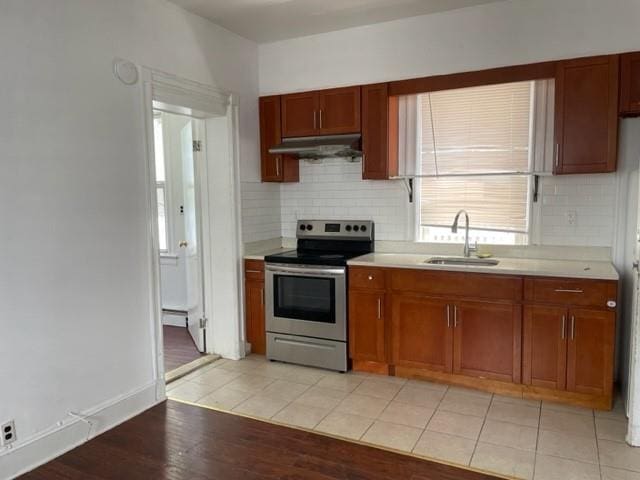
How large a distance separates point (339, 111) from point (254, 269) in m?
1.51

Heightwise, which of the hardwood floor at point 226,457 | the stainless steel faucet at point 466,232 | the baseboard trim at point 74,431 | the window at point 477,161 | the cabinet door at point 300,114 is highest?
the cabinet door at point 300,114

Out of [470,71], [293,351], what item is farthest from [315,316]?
[470,71]

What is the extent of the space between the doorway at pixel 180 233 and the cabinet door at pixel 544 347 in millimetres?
2629

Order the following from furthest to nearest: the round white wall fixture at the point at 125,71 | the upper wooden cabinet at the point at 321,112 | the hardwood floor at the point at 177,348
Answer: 1. the hardwood floor at the point at 177,348
2. the upper wooden cabinet at the point at 321,112
3. the round white wall fixture at the point at 125,71

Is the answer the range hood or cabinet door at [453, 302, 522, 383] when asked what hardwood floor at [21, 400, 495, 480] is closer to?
cabinet door at [453, 302, 522, 383]

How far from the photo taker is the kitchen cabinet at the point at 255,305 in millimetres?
4168

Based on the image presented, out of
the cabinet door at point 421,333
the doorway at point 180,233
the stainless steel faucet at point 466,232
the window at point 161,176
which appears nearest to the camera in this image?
the cabinet door at point 421,333

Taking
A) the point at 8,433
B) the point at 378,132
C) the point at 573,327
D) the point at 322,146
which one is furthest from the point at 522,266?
the point at 8,433

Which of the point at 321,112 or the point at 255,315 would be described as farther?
the point at 255,315

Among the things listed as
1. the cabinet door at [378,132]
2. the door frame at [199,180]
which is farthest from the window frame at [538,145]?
the door frame at [199,180]

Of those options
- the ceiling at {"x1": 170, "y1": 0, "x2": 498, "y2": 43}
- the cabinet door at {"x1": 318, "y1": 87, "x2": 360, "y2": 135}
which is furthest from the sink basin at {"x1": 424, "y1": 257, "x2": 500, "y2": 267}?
the ceiling at {"x1": 170, "y1": 0, "x2": 498, "y2": 43}

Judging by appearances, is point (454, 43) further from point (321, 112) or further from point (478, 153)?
point (321, 112)

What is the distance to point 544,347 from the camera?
317cm

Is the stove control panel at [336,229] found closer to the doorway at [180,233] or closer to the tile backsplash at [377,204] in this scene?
the tile backsplash at [377,204]
